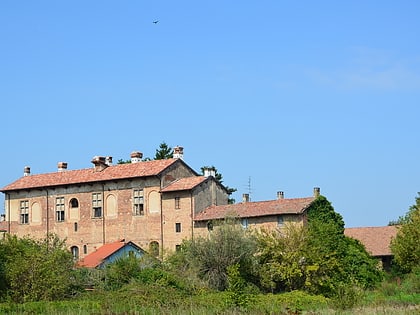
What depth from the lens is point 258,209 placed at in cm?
5269

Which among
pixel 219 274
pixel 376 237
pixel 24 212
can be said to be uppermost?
pixel 24 212

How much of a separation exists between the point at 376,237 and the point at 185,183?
49.8 ft

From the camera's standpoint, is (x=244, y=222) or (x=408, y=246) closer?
(x=408, y=246)

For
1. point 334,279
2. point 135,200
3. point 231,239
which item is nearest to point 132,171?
point 135,200

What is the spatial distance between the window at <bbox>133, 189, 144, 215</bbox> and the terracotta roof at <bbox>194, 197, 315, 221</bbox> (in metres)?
4.35

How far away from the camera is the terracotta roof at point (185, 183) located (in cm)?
5394

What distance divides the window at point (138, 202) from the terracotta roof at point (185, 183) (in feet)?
6.42

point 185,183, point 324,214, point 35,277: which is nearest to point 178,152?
point 185,183

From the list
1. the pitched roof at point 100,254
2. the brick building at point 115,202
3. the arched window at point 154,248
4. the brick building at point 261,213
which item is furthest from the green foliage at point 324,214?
the pitched roof at point 100,254

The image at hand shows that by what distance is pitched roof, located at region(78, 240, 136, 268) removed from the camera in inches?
1983

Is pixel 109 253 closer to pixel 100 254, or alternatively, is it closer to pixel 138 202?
pixel 100 254

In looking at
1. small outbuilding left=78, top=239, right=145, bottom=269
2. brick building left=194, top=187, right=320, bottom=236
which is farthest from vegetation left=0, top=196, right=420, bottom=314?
small outbuilding left=78, top=239, right=145, bottom=269

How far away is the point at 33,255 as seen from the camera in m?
37.5

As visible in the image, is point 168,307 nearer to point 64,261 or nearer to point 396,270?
point 64,261
